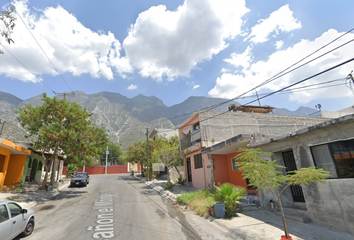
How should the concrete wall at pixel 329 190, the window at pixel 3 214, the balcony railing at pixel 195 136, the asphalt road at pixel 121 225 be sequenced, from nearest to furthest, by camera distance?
the window at pixel 3 214 < the concrete wall at pixel 329 190 < the asphalt road at pixel 121 225 < the balcony railing at pixel 195 136

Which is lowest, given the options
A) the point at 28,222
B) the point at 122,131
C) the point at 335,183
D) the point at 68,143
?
the point at 28,222

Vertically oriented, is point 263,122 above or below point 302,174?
above

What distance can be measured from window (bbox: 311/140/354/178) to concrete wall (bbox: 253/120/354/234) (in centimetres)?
22

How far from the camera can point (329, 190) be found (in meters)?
6.54

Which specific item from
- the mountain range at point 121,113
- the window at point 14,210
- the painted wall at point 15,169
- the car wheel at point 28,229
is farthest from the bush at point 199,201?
the mountain range at point 121,113

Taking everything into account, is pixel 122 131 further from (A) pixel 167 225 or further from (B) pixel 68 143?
(A) pixel 167 225

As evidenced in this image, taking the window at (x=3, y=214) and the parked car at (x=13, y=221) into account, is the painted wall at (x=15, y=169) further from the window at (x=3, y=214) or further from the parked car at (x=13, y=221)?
the window at (x=3, y=214)

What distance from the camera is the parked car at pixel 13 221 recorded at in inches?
206

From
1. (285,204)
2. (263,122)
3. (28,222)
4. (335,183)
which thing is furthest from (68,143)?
(263,122)

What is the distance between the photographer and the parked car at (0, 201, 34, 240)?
5.23m

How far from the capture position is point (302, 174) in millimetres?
5188

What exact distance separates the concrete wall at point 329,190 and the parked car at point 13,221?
10.5 meters

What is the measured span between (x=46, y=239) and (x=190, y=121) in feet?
51.5

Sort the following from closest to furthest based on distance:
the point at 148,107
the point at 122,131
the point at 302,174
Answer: the point at 302,174 < the point at 122,131 < the point at 148,107
